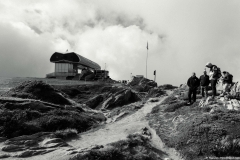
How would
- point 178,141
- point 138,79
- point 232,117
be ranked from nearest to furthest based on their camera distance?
1. point 178,141
2. point 232,117
3. point 138,79

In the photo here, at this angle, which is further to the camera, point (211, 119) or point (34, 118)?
point (34, 118)

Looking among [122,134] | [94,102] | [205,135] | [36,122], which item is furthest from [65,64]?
[205,135]

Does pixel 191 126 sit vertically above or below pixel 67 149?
above

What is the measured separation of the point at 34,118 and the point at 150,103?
13311 mm

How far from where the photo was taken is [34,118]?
15.4m

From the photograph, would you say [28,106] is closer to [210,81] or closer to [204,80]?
[204,80]

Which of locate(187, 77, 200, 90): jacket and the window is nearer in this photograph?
locate(187, 77, 200, 90): jacket

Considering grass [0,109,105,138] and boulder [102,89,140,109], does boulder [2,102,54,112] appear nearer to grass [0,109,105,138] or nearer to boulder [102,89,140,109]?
grass [0,109,105,138]

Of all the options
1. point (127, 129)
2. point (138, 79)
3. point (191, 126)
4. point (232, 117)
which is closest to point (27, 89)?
point (127, 129)

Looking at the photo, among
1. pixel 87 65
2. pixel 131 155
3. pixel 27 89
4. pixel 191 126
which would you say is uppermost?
pixel 87 65

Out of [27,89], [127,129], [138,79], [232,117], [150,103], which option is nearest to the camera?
[232,117]

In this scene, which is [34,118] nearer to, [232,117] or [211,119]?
[211,119]

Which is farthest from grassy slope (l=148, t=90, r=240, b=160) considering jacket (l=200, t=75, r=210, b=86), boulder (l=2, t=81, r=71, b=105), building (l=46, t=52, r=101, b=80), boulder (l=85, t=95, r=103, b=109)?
building (l=46, t=52, r=101, b=80)

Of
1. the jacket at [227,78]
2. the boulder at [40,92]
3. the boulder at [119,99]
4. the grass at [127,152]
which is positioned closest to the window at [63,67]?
the boulder at [119,99]
